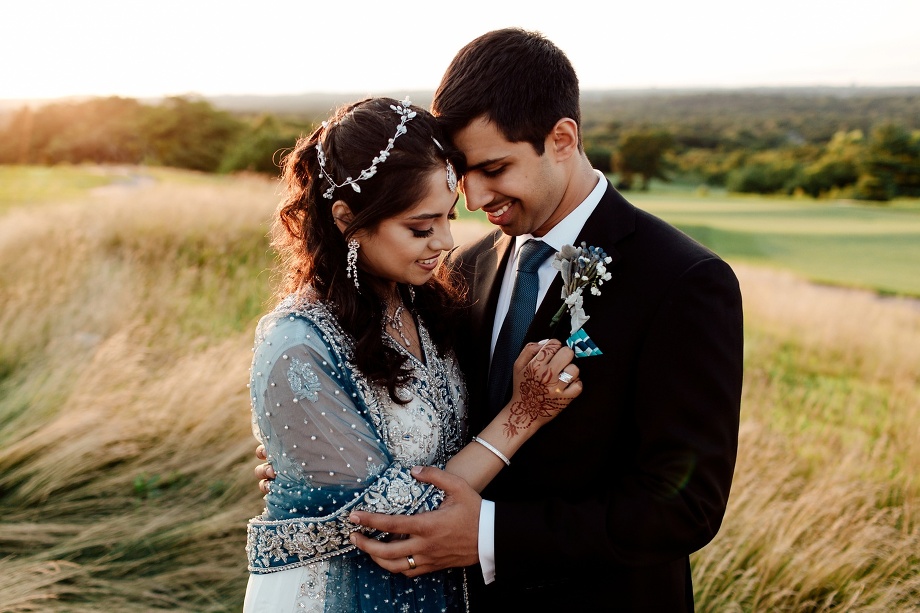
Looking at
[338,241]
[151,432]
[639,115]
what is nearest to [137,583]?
[151,432]

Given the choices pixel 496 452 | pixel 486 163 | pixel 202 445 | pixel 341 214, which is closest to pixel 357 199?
pixel 341 214

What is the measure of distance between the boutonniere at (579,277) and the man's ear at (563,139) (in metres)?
0.46

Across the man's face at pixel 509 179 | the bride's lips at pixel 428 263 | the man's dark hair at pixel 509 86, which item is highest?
the man's dark hair at pixel 509 86

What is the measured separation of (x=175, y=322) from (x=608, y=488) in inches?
237

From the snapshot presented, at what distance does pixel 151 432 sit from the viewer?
5.13 m

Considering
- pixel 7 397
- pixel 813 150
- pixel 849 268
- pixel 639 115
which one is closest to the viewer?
pixel 7 397

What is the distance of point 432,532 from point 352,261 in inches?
35.2

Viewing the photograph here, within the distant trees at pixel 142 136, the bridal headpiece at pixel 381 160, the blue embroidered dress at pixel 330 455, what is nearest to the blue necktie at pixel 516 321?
the blue embroidered dress at pixel 330 455

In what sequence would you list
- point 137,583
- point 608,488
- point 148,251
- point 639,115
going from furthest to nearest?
point 639,115 < point 148,251 < point 137,583 < point 608,488

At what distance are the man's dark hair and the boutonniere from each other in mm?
468

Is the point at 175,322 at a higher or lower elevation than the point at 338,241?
lower

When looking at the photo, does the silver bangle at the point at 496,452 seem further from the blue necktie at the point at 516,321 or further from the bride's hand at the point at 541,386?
the blue necktie at the point at 516,321

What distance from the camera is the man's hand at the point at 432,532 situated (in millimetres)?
2166

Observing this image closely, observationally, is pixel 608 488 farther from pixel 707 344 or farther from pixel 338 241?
pixel 338 241
